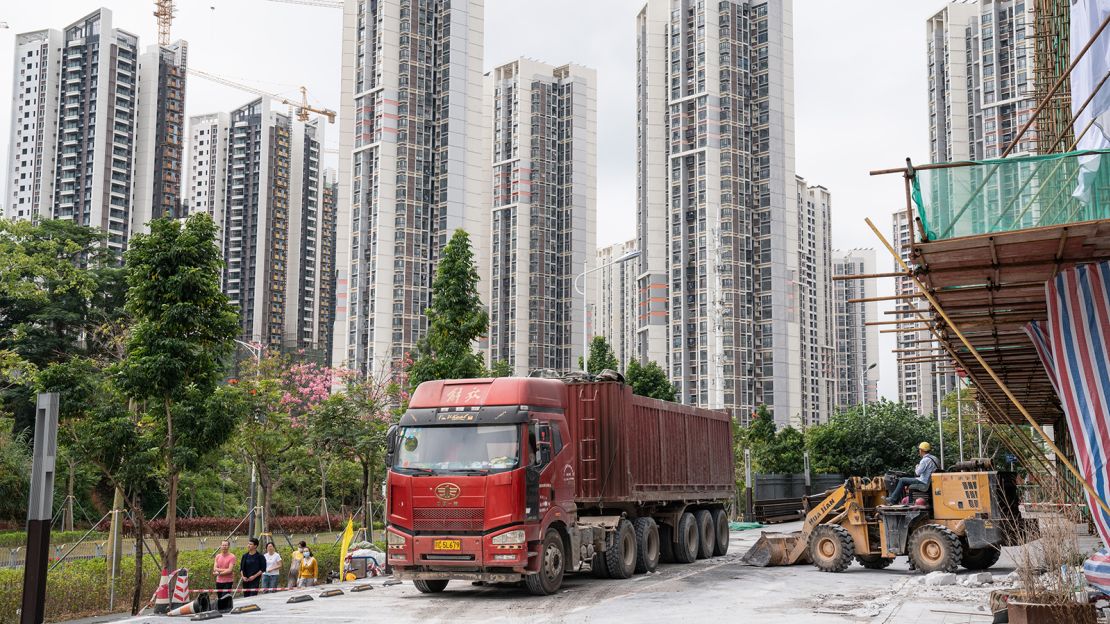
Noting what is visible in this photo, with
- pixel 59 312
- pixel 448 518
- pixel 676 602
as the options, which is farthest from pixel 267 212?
pixel 676 602

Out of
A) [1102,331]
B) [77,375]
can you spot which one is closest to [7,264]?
[77,375]

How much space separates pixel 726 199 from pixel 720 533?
58094 millimetres

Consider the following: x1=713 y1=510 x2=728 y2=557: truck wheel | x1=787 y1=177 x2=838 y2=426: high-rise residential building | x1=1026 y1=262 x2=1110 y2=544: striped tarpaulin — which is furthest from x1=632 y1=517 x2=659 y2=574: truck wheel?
x1=787 y1=177 x2=838 y2=426: high-rise residential building

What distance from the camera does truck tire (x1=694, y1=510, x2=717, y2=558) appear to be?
2266 cm

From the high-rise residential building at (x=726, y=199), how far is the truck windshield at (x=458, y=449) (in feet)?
212

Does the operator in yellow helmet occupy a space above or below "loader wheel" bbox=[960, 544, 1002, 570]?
above

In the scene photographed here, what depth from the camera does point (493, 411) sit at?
1533 centimetres

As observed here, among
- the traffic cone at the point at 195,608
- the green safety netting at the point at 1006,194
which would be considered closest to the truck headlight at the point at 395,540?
the traffic cone at the point at 195,608

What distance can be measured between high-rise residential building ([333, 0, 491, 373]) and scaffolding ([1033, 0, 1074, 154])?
55.5m

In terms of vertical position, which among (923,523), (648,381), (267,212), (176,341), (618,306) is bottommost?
(923,523)

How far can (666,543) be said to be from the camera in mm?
21453

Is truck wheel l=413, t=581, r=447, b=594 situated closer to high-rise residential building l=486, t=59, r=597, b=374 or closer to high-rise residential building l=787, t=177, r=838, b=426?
high-rise residential building l=486, t=59, r=597, b=374

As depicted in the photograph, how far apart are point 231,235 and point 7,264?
7815 cm

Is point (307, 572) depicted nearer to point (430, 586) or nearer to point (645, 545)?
point (430, 586)
